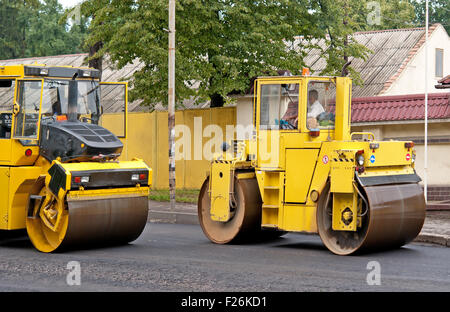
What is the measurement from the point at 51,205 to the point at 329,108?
4888 millimetres

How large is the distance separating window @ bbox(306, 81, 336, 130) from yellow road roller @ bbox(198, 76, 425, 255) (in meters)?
0.02

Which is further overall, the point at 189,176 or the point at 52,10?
the point at 52,10

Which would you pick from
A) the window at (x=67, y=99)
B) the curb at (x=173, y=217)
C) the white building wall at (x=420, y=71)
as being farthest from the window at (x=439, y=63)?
the window at (x=67, y=99)

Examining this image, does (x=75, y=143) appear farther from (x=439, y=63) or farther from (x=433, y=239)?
(x=439, y=63)

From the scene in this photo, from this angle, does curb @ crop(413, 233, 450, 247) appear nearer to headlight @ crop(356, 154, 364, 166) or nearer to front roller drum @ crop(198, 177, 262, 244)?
headlight @ crop(356, 154, 364, 166)

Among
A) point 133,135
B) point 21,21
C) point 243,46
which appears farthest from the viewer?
point 21,21

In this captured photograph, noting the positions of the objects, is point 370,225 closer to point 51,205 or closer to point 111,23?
point 51,205

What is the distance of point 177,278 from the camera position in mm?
10586

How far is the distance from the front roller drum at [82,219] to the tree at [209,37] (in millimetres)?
9280

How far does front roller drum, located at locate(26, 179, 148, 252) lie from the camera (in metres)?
12.9

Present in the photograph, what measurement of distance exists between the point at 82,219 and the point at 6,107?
8.28 ft

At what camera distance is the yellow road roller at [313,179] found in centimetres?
1261

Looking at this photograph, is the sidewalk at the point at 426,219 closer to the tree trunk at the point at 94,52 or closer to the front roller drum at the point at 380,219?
the front roller drum at the point at 380,219

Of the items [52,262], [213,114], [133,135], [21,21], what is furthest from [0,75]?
[21,21]
